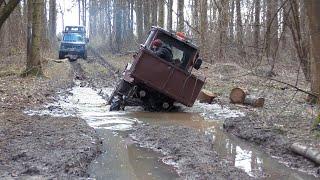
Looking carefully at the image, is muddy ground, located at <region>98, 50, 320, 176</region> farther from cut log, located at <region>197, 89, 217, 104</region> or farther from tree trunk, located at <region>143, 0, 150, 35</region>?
tree trunk, located at <region>143, 0, 150, 35</region>

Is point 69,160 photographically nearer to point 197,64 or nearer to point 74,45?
point 197,64

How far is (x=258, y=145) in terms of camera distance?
9484mm

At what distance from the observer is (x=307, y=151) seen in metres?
8.08

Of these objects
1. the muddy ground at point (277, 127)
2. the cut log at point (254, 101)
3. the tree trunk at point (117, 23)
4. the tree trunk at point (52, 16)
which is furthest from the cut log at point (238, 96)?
the tree trunk at point (117, 23)

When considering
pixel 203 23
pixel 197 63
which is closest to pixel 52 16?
pixel 203 23

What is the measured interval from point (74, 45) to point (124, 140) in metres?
29.9

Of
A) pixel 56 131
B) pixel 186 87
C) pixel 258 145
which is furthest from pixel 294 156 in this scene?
pixel 186 87

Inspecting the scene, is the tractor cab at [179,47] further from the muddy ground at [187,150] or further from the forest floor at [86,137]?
the muddy ground at [187,150]

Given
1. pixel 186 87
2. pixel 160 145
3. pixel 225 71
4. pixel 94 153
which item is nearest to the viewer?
pixel 94 153

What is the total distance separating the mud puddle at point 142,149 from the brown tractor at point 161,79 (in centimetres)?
55

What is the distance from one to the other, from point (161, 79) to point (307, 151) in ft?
19.1

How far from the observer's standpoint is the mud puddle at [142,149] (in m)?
7.30

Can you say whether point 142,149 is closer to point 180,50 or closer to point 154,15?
point 180,50

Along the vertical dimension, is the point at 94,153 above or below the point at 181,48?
below
